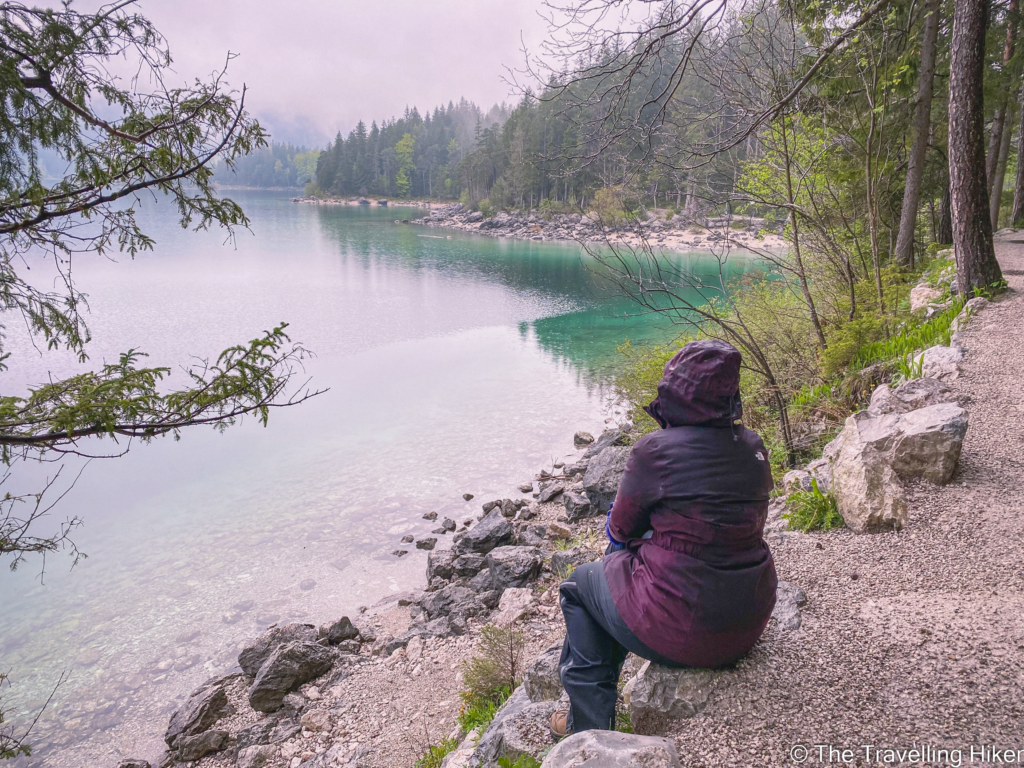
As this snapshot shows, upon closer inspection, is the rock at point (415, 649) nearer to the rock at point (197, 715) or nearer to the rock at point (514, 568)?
the rock at point (514, 568)

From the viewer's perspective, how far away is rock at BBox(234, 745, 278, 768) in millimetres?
4344

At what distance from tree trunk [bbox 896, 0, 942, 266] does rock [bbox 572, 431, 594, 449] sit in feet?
20.4

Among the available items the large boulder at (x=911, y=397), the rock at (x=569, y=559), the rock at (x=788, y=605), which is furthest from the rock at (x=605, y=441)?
the rock at (x=788, y=605)

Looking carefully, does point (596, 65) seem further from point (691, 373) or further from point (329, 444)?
point (329, 444)

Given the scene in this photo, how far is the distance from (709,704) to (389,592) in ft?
18.0

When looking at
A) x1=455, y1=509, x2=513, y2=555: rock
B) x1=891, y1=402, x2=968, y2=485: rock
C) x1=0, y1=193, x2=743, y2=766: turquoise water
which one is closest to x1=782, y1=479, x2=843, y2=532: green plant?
x1=891, y1=402, x2=968, y2=485: rock

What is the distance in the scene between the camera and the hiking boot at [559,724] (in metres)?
2.59

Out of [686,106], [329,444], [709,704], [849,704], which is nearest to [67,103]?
[709,704]

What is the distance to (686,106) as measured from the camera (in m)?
6.33

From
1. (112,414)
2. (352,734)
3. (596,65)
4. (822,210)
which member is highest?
(596,65)

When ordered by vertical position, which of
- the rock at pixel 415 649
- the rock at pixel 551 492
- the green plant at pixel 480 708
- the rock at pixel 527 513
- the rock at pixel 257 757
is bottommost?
the rock at pixel 257 757

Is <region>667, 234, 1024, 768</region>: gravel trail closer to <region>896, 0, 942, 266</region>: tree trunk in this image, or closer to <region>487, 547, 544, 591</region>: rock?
<region>487, 547, 544, 591</region>: rock

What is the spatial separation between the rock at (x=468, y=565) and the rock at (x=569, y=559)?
1240 mm

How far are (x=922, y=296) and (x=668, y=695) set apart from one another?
8.61 meters
